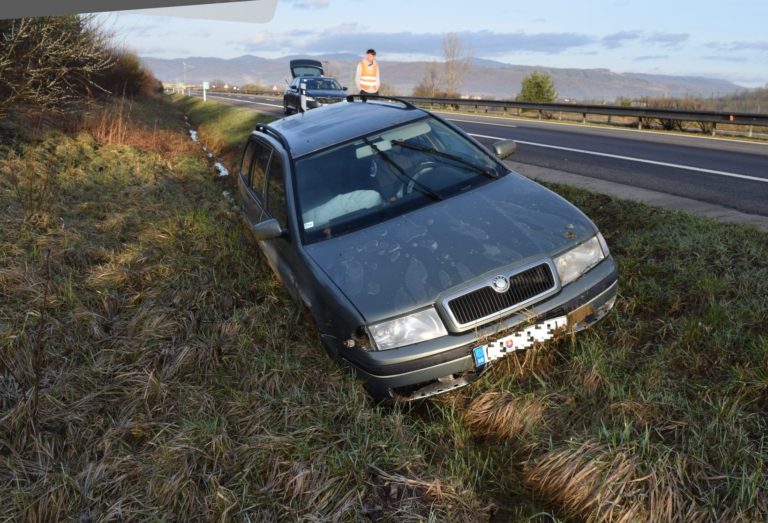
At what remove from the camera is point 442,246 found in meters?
3.49

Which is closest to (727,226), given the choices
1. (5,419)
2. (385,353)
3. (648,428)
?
(648,428)

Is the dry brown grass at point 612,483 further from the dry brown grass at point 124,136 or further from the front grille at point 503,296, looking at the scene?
the dry brown grass at point 124,136

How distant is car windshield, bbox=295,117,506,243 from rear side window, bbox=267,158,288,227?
0.59 feet

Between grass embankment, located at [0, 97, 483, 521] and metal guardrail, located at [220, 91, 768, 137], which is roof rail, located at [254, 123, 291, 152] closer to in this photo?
grass embankment, located at [0, 97, 483, 521]

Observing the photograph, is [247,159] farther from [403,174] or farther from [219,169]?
[219,169]

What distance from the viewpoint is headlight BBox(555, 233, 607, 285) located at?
3.45 meters

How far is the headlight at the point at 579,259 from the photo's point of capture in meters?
3.45

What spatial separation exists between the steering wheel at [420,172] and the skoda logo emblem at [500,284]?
1238mm

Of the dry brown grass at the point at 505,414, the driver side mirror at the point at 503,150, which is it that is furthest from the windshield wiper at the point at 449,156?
the dry brown grass at the point at 505,414

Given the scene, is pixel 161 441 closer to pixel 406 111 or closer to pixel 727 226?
pixel 406 111

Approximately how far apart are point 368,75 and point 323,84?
959cm

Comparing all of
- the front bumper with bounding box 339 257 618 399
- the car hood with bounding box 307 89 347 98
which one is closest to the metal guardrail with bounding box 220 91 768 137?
the car hood with bounding box 307 89 347 98

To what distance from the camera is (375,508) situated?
8.16 feet

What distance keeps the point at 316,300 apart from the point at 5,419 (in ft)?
5.92
